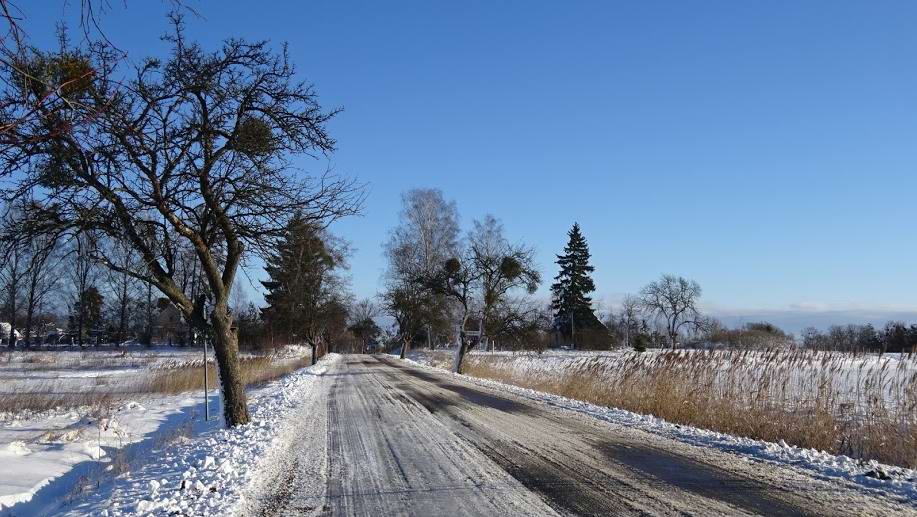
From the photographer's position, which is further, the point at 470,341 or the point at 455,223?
the point at 455,223

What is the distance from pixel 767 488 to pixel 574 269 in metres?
63.3

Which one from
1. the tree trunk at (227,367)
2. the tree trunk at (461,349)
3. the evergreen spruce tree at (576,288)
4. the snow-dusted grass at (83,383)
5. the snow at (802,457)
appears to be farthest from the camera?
the evergreen spruce tree at (576,288)

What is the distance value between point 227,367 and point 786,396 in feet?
31.4

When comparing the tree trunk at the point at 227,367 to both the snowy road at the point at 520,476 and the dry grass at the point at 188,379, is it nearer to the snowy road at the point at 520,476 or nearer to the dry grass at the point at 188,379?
the snowy road at the point at 520,476

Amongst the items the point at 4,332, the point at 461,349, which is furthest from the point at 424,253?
the point at 4,332

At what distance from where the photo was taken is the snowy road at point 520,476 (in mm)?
5316

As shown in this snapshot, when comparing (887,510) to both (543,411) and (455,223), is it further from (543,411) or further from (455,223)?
(455,223)

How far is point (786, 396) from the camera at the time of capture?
1075cm

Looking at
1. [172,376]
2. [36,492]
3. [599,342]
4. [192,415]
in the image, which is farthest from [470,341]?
[599,342]

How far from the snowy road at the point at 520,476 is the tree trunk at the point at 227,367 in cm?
107

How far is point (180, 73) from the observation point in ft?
30.5

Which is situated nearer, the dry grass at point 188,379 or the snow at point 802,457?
the snow at point 802,457

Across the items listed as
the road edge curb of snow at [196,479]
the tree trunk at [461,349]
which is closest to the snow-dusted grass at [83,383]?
the tree trunk at [461,349]

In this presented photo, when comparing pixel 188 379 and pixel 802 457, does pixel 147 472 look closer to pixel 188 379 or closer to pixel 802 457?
pixel 802 457
